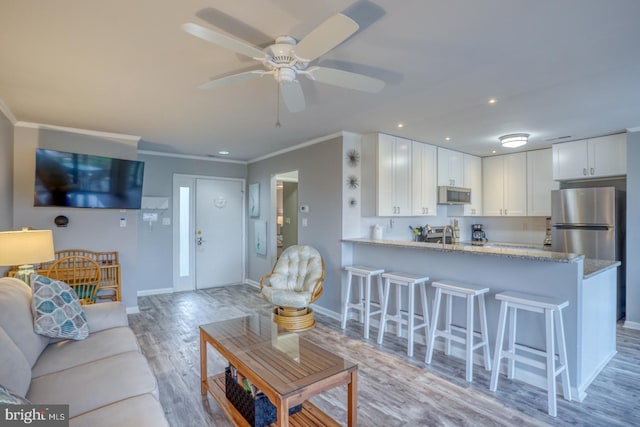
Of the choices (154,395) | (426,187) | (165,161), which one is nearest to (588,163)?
(426,187)

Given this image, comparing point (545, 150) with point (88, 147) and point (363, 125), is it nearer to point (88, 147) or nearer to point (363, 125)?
point (363, 125)

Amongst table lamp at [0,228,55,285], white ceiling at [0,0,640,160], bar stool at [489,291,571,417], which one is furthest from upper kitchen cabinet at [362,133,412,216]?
table lamp at [0,228,55,285]

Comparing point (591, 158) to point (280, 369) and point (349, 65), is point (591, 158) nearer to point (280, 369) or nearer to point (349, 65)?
point (349, 65)

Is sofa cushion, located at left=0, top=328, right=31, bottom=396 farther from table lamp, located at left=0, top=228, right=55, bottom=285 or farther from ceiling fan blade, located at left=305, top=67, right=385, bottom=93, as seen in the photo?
ceiling fan blade, located at left=305, top=67, right=385, bottom=93

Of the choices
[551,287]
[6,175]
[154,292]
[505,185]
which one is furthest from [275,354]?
[505,185]

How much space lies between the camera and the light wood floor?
7.13ft

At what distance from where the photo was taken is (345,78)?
1963 millimetres

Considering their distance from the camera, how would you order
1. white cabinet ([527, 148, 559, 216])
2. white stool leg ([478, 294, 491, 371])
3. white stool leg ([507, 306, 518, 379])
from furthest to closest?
white cabinet ([527, 148, 559, 216]) < white stool leg ([478, 294, 491, 371]) < white stool leg ([507, 306, 518, 379])

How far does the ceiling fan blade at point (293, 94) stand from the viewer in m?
2.04

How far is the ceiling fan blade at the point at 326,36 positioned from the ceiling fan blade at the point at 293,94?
1.04ft

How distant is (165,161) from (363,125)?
3538 mm

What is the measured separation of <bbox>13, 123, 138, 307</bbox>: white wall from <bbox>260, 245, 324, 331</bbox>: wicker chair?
194cm

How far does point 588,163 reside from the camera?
437 cm

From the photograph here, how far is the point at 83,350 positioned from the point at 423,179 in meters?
4.43
